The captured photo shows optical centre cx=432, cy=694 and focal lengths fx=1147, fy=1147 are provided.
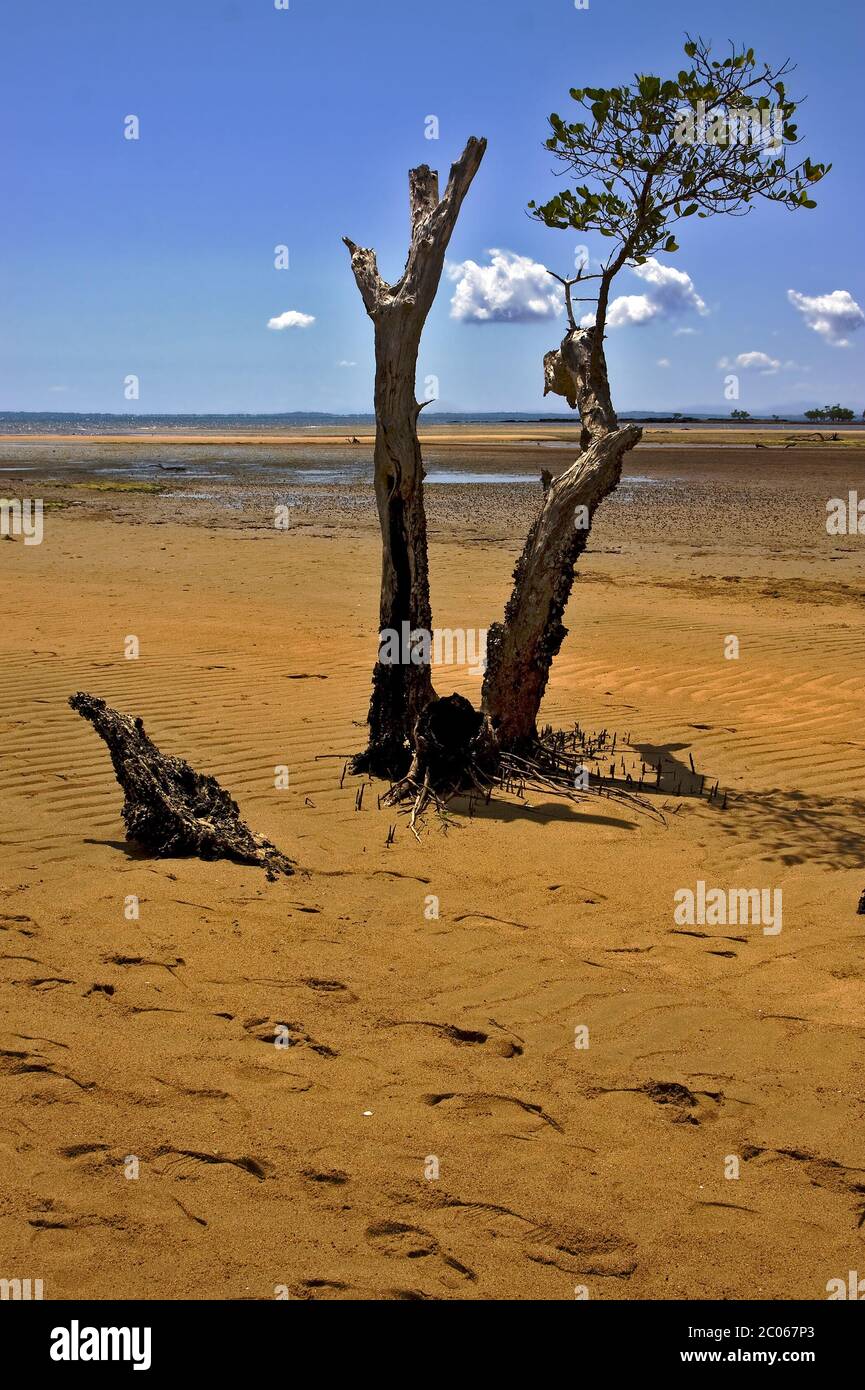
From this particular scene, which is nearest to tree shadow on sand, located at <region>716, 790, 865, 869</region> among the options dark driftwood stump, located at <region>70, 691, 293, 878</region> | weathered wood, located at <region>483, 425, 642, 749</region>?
weathered wood, located at <region>483, 425, 642, 749</region>

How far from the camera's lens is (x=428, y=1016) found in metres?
4.30

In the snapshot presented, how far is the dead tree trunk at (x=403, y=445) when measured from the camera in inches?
266

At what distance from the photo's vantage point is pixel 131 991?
436cm

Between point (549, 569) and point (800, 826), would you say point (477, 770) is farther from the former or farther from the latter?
point (800, 826)

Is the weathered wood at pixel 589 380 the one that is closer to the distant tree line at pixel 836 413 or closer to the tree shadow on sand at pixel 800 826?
the tree shadow on sand at pixel 800 826

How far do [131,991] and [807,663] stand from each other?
805 cm

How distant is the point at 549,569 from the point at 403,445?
1.20 metres

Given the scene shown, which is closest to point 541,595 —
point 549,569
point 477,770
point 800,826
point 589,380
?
point 549,569

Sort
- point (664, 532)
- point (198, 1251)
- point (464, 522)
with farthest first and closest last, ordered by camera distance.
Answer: point (464, 522) → point (664, 532) → point (198, 1251)

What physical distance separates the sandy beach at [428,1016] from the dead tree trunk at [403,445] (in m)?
0.55

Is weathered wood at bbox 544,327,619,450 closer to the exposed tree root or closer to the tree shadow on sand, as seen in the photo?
the exposed tree root

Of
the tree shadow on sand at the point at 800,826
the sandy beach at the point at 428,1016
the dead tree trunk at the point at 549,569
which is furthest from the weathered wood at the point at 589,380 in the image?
the tree shadow on sand at the point at 800,826
